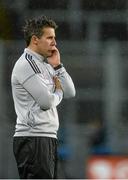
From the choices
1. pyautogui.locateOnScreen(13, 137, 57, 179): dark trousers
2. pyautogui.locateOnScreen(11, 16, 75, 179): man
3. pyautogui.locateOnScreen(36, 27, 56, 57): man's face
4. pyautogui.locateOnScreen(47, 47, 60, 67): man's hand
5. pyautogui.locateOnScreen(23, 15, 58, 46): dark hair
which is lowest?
pyautogui.locateOnScreen(13, 137, 57, 179): dark trousers

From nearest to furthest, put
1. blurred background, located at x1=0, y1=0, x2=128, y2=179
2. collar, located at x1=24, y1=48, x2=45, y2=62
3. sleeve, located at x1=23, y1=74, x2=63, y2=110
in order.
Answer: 1. sleeve, located at x1=23, y1=74, x2=63, y2=110
2. collar, located at x1=24, y1=48, x2=45, y2=62
3. blurred background, located at x1=0, y1=0, x2=128, y2=179

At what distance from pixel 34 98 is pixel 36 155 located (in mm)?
307

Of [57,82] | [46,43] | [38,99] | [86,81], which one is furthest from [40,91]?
[86,81]

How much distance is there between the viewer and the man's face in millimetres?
4801

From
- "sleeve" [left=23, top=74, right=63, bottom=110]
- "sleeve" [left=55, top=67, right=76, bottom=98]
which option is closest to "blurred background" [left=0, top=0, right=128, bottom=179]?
"sleeve" [left=55, top=67, right=76, bottom=98]

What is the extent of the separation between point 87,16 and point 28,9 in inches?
22.7

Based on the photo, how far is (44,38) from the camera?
15.8 ft

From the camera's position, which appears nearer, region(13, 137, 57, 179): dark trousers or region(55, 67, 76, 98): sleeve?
region(13, 137, 57, 179): dark trousers

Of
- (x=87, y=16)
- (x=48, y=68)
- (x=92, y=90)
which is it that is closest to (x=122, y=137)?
(x=92, y=90)

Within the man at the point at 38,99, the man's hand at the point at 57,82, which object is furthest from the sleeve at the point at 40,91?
the man's hand at the point at 57,82

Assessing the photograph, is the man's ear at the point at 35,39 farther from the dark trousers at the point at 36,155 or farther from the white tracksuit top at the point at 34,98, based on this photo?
the dark trousers at the point at 36,155

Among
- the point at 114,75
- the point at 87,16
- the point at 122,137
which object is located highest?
the point at 87,16

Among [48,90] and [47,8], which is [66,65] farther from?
[48,90]

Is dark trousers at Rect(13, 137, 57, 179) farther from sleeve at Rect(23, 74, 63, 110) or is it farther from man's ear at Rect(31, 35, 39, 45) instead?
man's ear at Rect(31, 35, 39, 45)
